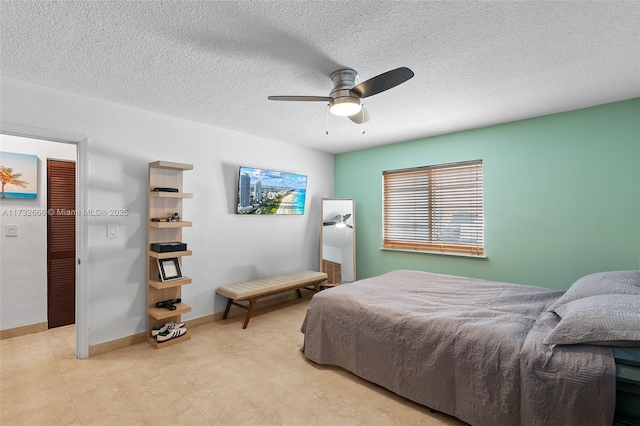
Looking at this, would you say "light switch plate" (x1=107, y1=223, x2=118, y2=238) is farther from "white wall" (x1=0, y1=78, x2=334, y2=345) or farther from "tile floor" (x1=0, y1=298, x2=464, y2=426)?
"tile floor" (x1=0, y1=298, x2=464, y2=426)

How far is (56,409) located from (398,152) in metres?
4.53

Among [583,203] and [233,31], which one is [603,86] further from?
[233,31]

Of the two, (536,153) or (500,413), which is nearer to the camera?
(500,413)

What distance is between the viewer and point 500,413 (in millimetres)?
1691

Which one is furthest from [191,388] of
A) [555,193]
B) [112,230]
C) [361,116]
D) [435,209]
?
[555,193]

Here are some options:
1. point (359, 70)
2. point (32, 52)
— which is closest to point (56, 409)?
point (32, 52)

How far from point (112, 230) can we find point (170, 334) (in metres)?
1.20

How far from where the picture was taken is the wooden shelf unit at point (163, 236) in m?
3.07

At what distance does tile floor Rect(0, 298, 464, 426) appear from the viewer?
1.96 m

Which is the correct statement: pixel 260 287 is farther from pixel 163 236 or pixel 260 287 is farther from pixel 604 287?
pixel 604 287

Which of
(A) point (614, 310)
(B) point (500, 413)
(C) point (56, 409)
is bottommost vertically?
(C) point (56, 409)

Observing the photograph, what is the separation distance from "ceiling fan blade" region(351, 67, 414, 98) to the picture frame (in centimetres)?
254

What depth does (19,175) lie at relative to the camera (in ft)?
10.9

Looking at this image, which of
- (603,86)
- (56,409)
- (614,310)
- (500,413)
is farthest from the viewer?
(603,86)
